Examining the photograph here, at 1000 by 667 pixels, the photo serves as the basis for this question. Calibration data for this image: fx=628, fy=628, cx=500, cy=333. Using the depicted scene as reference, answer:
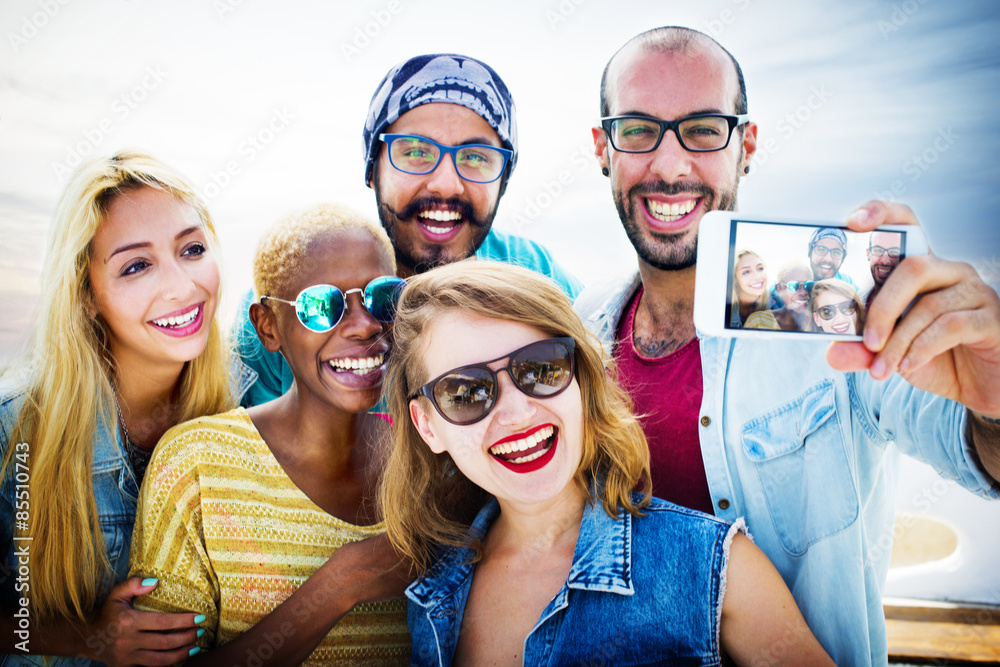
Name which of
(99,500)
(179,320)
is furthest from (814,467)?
(99,500)

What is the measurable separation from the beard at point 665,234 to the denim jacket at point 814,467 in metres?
0.45

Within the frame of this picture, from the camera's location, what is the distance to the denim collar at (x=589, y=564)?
2072mm

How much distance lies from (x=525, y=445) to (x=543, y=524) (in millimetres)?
405

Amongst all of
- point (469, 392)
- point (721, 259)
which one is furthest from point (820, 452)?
point (469, 392)

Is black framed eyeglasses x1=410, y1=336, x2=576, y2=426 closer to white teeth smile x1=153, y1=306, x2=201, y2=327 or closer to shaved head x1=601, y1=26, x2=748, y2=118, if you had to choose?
white teeth smile x1=153, y1=306, x2=201, y2=327

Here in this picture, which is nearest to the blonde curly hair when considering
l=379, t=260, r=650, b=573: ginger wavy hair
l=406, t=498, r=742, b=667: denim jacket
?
l=379, t=260, r=650, b=573: ginger wavy hair

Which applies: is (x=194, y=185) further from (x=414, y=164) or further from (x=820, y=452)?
(x=820, y=452)

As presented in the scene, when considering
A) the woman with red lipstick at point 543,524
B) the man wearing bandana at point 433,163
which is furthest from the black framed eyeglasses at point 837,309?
the man wearing bandana at point 433,163

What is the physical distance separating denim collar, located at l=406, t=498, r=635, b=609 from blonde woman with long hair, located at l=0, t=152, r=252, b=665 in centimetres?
115

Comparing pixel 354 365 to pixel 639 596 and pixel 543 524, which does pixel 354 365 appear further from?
pixel 639 596

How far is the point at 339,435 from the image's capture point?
2.71 metres

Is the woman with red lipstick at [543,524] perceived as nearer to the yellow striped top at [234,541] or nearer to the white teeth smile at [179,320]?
the yellow striped top at [234,541]

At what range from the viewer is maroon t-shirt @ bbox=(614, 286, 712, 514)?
285cm

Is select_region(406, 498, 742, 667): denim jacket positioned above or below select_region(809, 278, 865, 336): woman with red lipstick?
below
